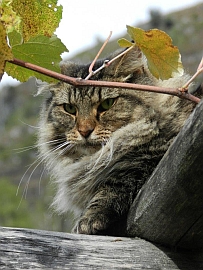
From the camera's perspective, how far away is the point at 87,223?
1.62 meters

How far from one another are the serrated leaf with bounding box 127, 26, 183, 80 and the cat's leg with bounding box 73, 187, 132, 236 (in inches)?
22.0

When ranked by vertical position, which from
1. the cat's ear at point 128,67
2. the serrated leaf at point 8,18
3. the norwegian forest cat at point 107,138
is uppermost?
the cat's ear at point 128,67

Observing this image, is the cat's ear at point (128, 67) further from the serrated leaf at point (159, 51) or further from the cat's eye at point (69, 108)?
the serrated leaf at point (159, 51)

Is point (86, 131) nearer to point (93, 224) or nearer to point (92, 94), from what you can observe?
point (92, 94)

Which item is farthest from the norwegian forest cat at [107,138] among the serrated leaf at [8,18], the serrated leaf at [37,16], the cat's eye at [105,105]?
the serrated leaf at [8,18]

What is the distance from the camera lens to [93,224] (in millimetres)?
1608

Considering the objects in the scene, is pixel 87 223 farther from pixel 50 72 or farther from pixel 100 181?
pixel 50 72

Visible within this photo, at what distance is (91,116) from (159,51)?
3.04 ft

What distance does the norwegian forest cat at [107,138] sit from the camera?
5.81 ft

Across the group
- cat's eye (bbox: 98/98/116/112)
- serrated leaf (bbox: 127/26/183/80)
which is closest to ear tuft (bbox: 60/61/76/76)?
cat's eye (bbox: 98/98/116/112)

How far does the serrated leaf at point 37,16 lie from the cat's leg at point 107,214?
2.25 ft

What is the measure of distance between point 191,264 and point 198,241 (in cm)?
7

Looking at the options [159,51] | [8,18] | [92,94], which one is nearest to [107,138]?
[92,94]

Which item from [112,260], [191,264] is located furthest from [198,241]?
[112,260]
